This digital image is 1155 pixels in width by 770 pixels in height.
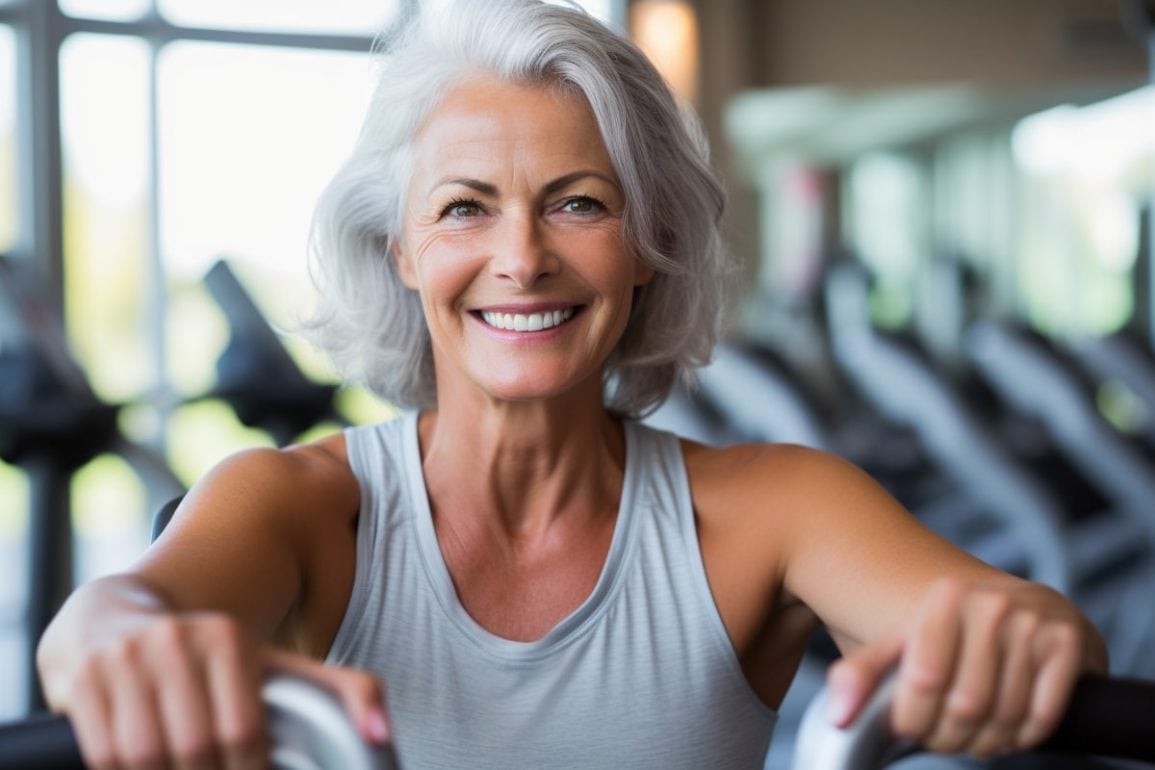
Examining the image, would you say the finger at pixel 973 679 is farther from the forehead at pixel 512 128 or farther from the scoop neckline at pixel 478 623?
the forehead at pixel 512 128

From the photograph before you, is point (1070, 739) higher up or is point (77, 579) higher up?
point (1070, 739)

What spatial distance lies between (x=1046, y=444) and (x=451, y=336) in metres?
3.25

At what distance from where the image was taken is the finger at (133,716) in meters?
0.62

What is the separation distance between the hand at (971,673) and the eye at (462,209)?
25.8 inches

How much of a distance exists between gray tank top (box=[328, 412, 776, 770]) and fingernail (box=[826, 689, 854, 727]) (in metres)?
0.56

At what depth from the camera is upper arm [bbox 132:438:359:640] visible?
999mm

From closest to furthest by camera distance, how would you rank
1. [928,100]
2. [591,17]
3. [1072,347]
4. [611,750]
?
[611,750] < [591,17] < [1072,347] < [928,100]

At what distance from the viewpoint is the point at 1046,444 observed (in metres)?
4.09

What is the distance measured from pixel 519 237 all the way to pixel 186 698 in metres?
0.67

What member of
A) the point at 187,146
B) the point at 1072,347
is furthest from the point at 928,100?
the point at 187,146

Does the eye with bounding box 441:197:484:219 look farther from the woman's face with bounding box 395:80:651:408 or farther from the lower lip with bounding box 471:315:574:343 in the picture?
the lower lip with bounding box 471:315:574:343

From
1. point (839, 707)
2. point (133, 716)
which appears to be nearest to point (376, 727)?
point (133, 716)

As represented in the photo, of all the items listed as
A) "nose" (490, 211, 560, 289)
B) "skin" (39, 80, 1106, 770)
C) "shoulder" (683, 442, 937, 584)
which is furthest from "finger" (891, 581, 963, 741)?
"nose" (490, 211, 560, 289)

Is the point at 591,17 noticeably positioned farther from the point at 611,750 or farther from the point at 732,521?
the point at 611,750
